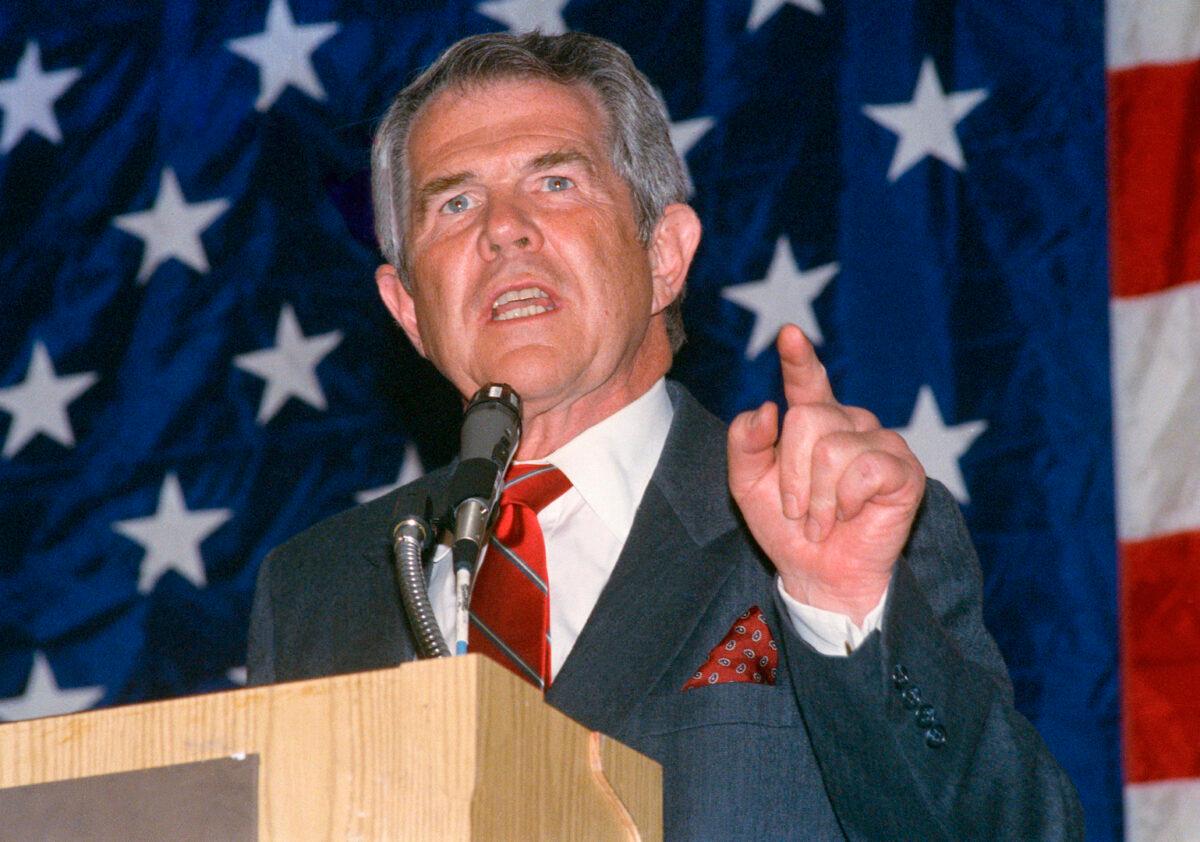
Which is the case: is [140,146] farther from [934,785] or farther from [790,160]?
[934,785]

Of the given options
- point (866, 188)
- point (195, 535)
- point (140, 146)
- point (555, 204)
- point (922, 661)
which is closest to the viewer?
point (922, 661)

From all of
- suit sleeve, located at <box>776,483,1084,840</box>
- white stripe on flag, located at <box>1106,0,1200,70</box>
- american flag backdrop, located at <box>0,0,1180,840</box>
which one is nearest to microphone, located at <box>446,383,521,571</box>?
suit sleeve, located at <box>776,483,1084,840</box>

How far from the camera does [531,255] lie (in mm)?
2855

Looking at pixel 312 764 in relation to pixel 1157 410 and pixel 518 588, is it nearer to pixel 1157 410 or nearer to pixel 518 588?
pixel 518 588

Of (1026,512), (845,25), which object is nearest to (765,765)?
(1026,512)

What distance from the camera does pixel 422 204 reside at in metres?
3.05

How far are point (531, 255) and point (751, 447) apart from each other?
1005mm

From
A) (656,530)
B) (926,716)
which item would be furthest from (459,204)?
(926,716)

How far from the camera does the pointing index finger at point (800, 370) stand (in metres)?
1.85

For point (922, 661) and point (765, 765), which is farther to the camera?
point (765, 765)

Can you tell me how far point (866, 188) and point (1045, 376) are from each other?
595 mm

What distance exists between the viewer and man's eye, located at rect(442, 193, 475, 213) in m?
3.01

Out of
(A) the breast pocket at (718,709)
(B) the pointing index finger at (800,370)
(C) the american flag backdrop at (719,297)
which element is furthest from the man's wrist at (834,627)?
(C) the american flag backdrop at (719,297)

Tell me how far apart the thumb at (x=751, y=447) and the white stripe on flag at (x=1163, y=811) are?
1682 mm
